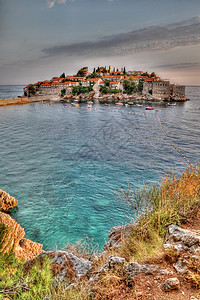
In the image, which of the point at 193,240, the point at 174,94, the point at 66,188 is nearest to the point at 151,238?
the point at 193,240

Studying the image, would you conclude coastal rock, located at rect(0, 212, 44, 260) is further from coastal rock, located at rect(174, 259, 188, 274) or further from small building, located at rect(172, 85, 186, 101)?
small building, located at rect(172, 85, 186, 101)

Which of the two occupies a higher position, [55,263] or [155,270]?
[155,270]

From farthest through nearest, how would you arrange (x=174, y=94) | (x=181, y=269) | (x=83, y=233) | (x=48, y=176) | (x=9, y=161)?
(x=174, y=94), (x=9, y=161), (x=48, y=176), (x=83, y=233), (x=181, y=269)

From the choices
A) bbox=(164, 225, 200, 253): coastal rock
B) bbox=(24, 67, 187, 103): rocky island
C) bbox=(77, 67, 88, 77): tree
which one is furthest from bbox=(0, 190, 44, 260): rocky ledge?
bbox=(77, 67, 88, 77): tree

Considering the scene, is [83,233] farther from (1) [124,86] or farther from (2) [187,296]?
(1) [124,86]

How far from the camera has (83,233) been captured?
36.2 ft

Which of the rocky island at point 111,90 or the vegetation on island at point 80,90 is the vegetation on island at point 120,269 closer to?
the rocky island at point 111,90

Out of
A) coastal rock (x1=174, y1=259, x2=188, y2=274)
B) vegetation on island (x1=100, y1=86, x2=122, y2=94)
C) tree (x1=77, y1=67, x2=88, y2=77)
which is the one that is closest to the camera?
coastal rock (x1=174, y1=259, x2=188, y2=274)

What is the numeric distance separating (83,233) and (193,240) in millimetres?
8126

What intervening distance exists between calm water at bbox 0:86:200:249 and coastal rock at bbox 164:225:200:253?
6.20 m

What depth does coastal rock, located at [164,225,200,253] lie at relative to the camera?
406 cm

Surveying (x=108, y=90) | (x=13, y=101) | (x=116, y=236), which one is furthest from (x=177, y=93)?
(x=116, y=236)

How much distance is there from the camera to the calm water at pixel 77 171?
1177 cm

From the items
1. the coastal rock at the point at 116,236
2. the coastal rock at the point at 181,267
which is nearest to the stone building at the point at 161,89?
the coastal rock at the point at 116,236
